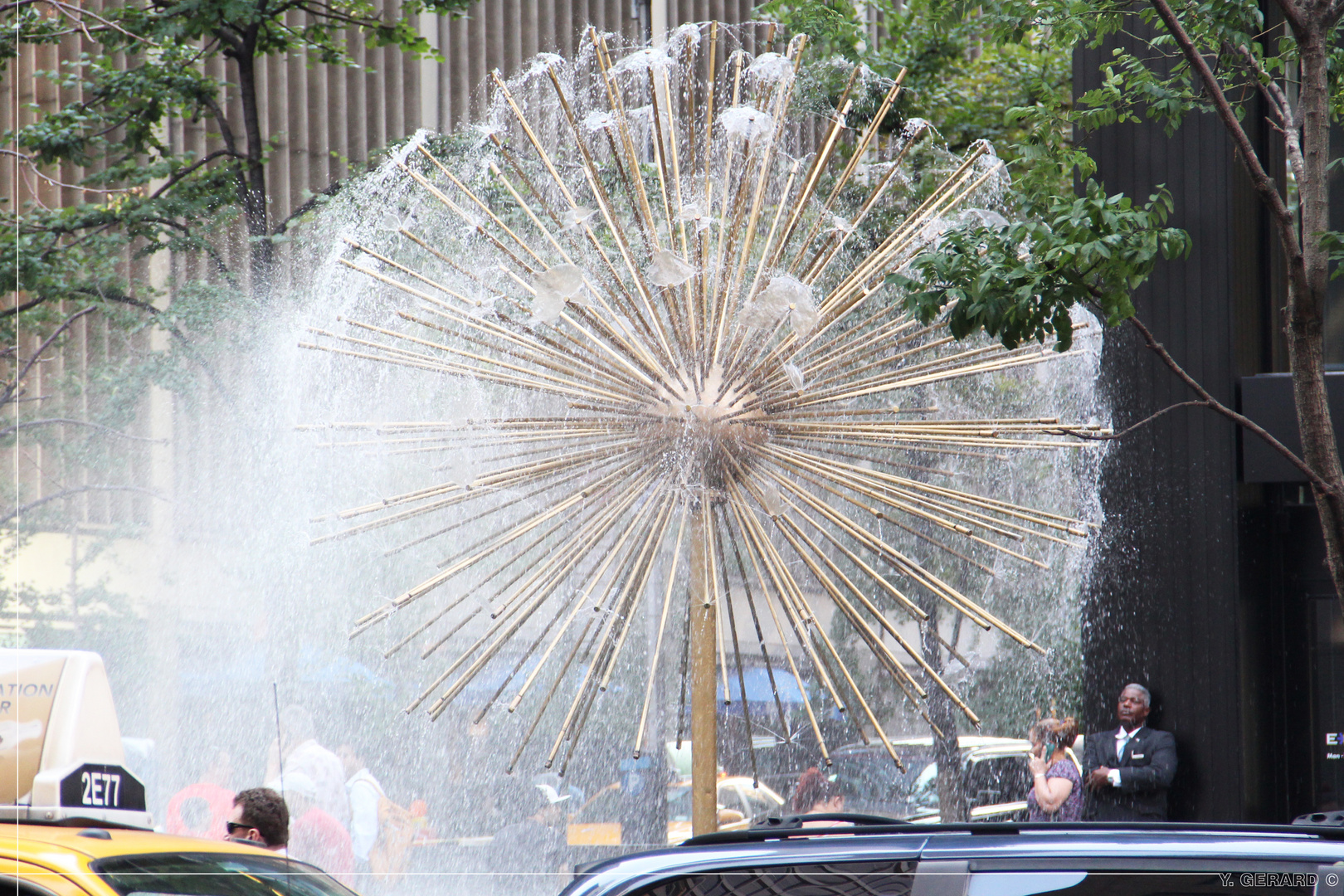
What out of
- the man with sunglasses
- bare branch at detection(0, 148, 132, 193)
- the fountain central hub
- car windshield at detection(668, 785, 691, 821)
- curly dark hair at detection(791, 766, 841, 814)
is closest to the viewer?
the fountain central hub

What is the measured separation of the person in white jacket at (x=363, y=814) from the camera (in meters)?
5.69

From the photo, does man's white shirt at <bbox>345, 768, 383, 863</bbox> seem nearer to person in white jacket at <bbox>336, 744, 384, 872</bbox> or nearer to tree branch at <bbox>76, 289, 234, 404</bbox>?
person in white jacket at <bbox>336, 744, 384, 872</bbox>

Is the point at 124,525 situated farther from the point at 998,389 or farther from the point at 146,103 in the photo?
the point at 998,389

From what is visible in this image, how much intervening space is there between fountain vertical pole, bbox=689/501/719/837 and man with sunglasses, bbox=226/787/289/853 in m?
1.36

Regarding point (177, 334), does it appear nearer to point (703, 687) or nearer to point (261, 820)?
point (261, 820)

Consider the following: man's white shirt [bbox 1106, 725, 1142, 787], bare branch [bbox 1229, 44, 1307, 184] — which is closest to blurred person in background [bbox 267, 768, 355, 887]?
man's white shirt [bbox 1106, 725, 1142, 787]

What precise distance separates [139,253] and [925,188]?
459 cm

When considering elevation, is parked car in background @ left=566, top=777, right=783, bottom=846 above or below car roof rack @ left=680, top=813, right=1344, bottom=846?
below

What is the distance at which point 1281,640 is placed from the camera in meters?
6.03

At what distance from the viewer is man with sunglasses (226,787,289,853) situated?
4172mm

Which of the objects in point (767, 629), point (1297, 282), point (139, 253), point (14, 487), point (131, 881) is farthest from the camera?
point (767, 629)

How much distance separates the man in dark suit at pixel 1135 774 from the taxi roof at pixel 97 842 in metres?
3.75

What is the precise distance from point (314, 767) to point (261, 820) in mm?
1912

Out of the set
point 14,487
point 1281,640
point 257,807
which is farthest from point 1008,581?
point 14,487
